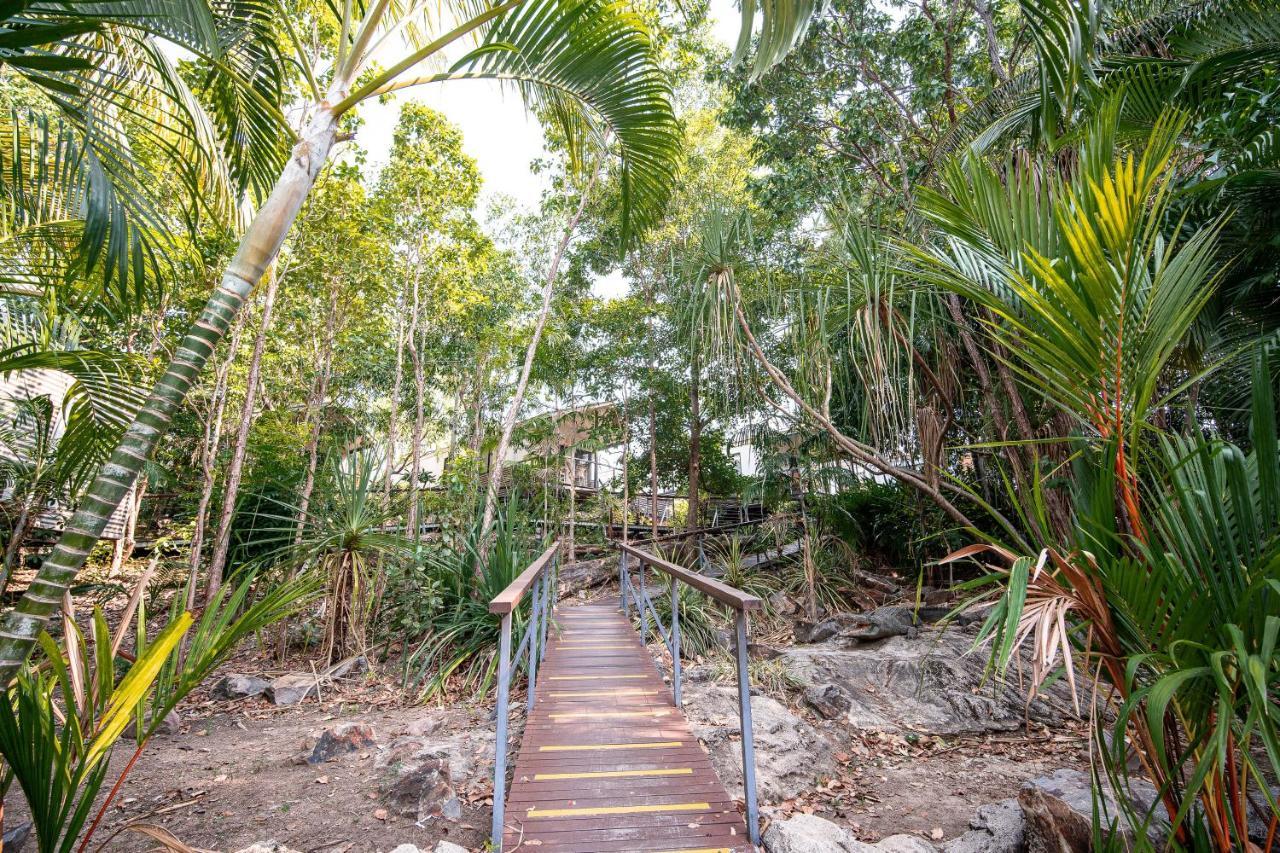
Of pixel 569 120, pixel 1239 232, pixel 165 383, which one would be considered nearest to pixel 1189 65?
pixel 1239 232

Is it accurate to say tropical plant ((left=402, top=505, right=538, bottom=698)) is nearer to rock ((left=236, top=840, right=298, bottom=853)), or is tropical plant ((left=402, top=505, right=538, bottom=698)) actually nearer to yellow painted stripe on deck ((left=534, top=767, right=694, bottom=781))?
yellow painted stripe on deck ((left=534, top=767, right=694, bottom=781))

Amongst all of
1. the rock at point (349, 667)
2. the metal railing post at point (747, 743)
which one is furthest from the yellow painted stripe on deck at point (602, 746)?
the rock at point (349, 667)

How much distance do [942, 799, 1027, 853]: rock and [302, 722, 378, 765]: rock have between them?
10.3ft

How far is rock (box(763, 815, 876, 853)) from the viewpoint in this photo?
6.79 ft

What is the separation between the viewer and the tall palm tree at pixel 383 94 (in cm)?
146

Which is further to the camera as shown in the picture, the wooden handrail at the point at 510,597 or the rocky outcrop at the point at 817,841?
the wooden handrail at the point at 510,597

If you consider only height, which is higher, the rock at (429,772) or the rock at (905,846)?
the rock at (429,772)

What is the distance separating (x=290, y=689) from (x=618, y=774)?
3.32 m

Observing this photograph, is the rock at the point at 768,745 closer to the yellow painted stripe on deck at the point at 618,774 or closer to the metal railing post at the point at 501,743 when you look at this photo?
the yellow painted stripe on deck at the point at 618,774

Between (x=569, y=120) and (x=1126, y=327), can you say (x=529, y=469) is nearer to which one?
(x=569, y=120)

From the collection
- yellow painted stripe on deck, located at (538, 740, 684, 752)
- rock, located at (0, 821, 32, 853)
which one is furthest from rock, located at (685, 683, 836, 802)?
rock, located at (0, 821, 32, 853)

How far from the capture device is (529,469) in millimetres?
11797

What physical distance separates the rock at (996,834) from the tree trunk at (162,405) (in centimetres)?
315

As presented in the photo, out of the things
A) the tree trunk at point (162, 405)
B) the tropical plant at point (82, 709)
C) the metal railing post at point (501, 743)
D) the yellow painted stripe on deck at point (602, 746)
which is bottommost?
the yellow painted stripe on deck at point (602, 746)
